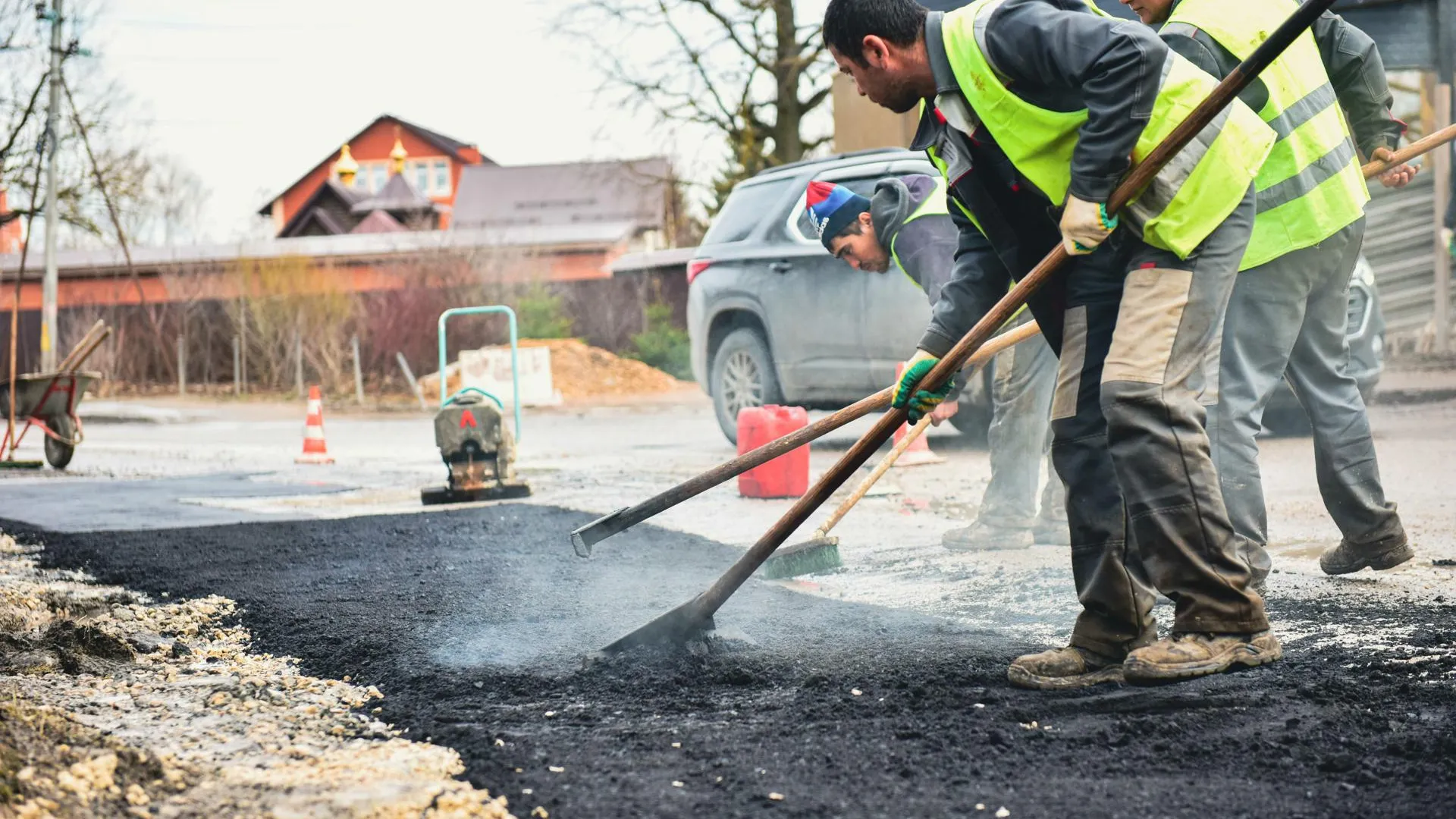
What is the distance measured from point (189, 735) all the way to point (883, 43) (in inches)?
82.4

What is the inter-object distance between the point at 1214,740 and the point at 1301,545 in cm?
267

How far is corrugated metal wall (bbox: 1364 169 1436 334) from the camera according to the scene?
48.5 feet

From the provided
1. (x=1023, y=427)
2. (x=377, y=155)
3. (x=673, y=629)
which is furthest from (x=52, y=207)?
(x=377, y=155)

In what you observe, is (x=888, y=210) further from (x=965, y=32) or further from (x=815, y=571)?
(x=965, y=32)

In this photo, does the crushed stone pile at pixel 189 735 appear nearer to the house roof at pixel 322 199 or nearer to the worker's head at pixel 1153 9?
the worker's head at pixel 1153 9

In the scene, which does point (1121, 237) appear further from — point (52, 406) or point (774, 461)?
point (52, 406)

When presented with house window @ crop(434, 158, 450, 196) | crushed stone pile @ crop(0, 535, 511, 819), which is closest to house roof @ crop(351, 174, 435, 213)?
house window @ crop(434, 158, 450, 196)

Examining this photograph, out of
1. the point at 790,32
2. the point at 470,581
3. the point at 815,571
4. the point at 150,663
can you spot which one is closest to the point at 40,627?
the point at 150,663

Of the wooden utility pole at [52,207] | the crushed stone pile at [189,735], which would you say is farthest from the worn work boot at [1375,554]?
the wooden utility pole at [52,207]

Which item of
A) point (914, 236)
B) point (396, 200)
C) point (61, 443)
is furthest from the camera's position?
point (396, 200)

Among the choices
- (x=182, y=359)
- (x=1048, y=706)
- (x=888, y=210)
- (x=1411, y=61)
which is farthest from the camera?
(x=182, y=359)

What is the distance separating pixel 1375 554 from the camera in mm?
4133

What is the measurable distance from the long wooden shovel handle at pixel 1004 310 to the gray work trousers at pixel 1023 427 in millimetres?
2055

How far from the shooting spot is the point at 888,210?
5.11 m
